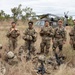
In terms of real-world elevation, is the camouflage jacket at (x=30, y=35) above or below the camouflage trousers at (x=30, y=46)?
above

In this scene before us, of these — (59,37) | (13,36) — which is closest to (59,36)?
(59,37)

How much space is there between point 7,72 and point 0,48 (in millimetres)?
2076

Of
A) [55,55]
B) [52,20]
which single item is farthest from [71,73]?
[52,20]

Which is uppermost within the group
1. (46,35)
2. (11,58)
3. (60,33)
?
(60,33)

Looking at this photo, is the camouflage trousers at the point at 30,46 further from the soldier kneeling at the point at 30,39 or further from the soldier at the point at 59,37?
the soldier at the point at 59,37

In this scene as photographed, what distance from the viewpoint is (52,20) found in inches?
886

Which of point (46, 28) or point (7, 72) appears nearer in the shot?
point (7, 72)

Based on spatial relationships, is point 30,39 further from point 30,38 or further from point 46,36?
point 46,36

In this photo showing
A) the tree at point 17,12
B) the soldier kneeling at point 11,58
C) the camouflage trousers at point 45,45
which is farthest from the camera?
the tree at point 17,12

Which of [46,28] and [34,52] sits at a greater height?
[46,28]

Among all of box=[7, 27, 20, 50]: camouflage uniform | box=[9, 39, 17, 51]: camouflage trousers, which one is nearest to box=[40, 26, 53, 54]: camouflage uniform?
box=[7, 27, 20, 50]: camouflage uniform

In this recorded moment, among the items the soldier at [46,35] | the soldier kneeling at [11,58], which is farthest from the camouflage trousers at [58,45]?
the soldier kneeling at [11,58]

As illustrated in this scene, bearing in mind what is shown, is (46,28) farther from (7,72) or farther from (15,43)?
(7,72)

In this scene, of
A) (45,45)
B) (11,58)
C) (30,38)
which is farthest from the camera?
(45,45)
